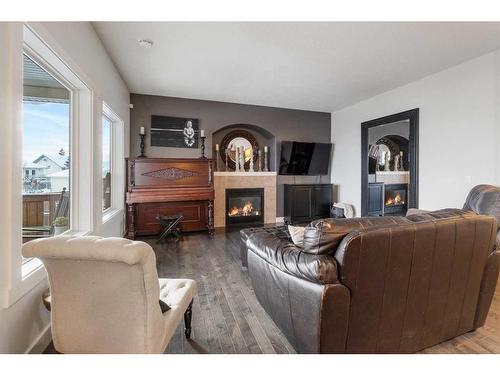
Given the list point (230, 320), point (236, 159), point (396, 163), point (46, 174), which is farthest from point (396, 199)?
point (46, 174)

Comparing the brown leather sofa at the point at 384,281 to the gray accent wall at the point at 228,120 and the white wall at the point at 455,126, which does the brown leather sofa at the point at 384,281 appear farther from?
the gray accent wall at the point at 228,120

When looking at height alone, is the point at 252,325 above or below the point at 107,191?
below

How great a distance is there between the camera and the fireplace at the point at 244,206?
18.2ft

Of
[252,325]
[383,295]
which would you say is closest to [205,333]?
[252,325]

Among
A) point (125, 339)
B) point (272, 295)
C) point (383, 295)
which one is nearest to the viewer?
point (125, 339)

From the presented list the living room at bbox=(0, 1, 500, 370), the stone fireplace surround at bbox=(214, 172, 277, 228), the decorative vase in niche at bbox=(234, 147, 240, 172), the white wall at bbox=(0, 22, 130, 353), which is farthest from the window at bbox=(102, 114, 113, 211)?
the decorative vase in niche at bbox=(234, 147, 240, 172)

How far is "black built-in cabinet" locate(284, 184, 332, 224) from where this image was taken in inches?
232

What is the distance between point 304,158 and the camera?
19.9ft

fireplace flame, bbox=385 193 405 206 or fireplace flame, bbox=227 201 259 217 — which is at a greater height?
fireplace flame, bbox=385 193 405 206

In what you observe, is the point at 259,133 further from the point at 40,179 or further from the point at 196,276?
the point at 40,179

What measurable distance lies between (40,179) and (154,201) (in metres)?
2.30

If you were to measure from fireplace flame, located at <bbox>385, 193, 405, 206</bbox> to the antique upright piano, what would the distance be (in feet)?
11.7

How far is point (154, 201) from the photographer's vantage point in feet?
14.5

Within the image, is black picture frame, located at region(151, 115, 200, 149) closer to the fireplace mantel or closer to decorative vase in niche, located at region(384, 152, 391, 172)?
the fireplace mantel
